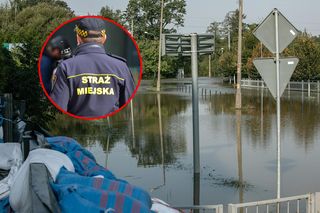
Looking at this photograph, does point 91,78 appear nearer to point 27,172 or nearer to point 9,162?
point 9,162

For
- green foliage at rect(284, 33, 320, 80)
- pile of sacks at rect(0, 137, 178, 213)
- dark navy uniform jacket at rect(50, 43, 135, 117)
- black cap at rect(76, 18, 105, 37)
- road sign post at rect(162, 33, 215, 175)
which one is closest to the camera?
pile of sacks at rect(0, 137, 178, 213)

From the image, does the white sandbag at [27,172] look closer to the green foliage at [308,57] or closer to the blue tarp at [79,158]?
the blue tarp at [79,158]

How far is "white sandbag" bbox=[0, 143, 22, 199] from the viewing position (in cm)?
226

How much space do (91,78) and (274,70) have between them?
4.23 meters

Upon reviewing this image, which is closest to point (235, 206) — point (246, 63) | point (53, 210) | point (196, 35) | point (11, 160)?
point (11, 160)

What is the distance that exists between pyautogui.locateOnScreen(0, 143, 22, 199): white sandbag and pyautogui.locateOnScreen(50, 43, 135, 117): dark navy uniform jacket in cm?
82

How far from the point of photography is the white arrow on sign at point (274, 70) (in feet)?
23.4

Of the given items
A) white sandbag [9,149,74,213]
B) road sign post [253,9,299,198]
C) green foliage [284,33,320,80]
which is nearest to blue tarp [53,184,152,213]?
white sandbag [9,149,74,213]

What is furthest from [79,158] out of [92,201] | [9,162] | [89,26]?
[89,26]

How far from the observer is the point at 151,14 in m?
80.2

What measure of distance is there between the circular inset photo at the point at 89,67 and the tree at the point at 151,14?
7414 cm

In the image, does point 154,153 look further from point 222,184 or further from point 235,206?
point 235,206

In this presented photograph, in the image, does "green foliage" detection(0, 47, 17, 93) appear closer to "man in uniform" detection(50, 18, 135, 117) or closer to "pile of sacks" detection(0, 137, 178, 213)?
"man in uniform" detection(50, 18, 135, 117)

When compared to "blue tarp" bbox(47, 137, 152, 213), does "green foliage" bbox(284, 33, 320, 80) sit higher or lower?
higher
